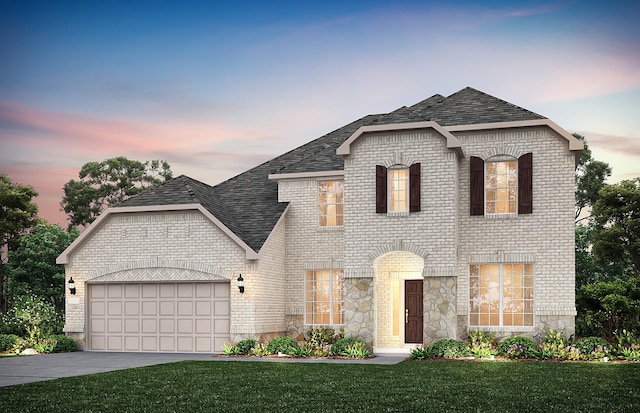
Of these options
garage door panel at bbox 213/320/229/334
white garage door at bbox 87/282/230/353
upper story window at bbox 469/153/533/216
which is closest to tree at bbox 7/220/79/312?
white garage door at bbox 87/282/230/353

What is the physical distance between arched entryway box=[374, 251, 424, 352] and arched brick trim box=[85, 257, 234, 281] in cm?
486

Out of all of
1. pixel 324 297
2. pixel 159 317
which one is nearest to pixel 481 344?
pixel 324 297

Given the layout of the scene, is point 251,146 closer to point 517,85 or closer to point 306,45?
point 306,45

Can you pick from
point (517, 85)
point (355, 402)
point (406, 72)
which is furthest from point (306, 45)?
point (355, 402)

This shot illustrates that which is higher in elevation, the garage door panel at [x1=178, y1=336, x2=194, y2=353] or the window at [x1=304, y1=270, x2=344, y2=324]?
the window at [x1=304, y1=270, x2=344, y2=324]

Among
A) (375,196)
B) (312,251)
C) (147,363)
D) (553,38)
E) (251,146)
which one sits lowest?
(147,363)

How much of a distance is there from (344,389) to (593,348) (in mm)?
9348

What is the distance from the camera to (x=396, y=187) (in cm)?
2200

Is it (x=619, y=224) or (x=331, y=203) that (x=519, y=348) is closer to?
(x=331, y=203)

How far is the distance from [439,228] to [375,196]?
87.0 inches

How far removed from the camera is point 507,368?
1708 cm

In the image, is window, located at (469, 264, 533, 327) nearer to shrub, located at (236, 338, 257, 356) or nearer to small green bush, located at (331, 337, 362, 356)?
small green bush, located at (331, 337, 362, 356)

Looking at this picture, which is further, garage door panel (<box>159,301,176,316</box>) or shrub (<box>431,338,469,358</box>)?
garage door panel (<box>159,301,176,316</box>)

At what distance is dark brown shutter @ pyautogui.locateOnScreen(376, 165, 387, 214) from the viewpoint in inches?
859
